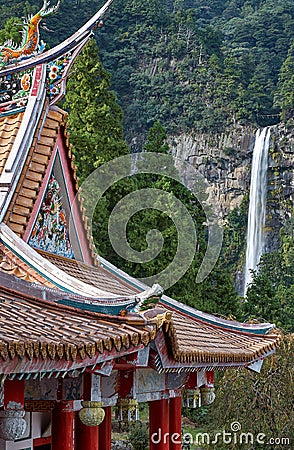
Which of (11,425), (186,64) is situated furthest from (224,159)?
(11,425)

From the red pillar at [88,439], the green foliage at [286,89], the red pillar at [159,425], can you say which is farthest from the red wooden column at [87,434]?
the green foliage at [286,89]

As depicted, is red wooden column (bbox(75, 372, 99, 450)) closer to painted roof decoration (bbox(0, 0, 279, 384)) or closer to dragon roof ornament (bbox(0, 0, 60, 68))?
painted roof decoration (bbox(0, 0, 279, 384))

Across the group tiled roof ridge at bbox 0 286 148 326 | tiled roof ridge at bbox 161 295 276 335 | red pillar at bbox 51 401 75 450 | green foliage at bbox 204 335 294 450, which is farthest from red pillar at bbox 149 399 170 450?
green foliage at bbox 204 335 294 450

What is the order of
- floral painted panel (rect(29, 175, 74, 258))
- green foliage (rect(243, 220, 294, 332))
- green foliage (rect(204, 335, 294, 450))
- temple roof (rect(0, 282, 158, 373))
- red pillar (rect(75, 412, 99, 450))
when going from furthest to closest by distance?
green foliage (rect(243, 220, 294, 332)) < green foliage (rect(204, 335, 294, 450)) < floral painted panel (rect(29, 175, 74, 258)) < red pillar (rect(75, 412, 99, 450)) < temple roof (rect(0, 282, 158, 373))

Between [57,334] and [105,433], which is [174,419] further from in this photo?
[57,334]

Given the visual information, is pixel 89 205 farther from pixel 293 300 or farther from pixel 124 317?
pixel 293 300

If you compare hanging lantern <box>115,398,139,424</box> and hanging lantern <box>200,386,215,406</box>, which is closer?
hanging lantern <box>115,398,139,424</box>

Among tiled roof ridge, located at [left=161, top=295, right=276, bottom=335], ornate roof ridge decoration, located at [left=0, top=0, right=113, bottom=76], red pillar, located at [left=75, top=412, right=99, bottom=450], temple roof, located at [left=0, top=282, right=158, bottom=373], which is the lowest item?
red pillar, located at [left=75, top=412, right=99, bottom=450]

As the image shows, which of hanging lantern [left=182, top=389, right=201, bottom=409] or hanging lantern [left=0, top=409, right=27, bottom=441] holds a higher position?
hanging lantern [left=182, top=389, right=201, bottom=409]
